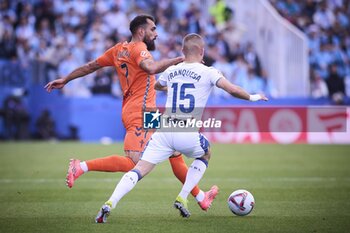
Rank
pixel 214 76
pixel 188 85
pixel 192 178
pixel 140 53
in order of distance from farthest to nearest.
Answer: pixel 140 53 → pixel 192 178 → pixel 188 85 → pixel 214 76

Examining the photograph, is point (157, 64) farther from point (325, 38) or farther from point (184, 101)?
point (325, 38)

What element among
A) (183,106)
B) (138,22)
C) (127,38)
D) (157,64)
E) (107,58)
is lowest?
(183,106)

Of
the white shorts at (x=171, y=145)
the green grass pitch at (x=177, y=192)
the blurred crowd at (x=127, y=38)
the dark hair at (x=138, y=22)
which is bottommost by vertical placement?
the green grass pitch at (x=177, y=192)

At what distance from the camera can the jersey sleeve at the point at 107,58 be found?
9.34 metres

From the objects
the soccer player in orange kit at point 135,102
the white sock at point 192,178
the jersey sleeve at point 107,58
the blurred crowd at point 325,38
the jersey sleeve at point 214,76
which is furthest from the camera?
the blurred crowd at point 325,38

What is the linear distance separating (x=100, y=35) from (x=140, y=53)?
50.3 feet

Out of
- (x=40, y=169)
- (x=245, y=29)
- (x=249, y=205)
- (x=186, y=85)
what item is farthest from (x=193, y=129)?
(x=245, y=29)

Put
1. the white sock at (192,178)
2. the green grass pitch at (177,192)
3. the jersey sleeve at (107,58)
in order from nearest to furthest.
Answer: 1. the green grass pitch at (177,192)
2. the white sock at (192,178)
3. the jersey sleeve at (107,58)

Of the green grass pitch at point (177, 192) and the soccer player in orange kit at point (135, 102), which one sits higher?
the soccer player in orange kit at point (135, 102)

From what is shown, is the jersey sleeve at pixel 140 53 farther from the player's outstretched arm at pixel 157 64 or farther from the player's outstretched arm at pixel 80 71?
the player's outstretched arm at pixel 80 71

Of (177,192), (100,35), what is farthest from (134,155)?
(100,35)

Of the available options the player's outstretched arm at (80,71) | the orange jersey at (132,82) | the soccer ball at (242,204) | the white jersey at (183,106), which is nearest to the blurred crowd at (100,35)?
the player's outstretched arm at (80,71)

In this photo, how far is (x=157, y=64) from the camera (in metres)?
8.35

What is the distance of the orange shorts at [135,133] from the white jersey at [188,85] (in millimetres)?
654
